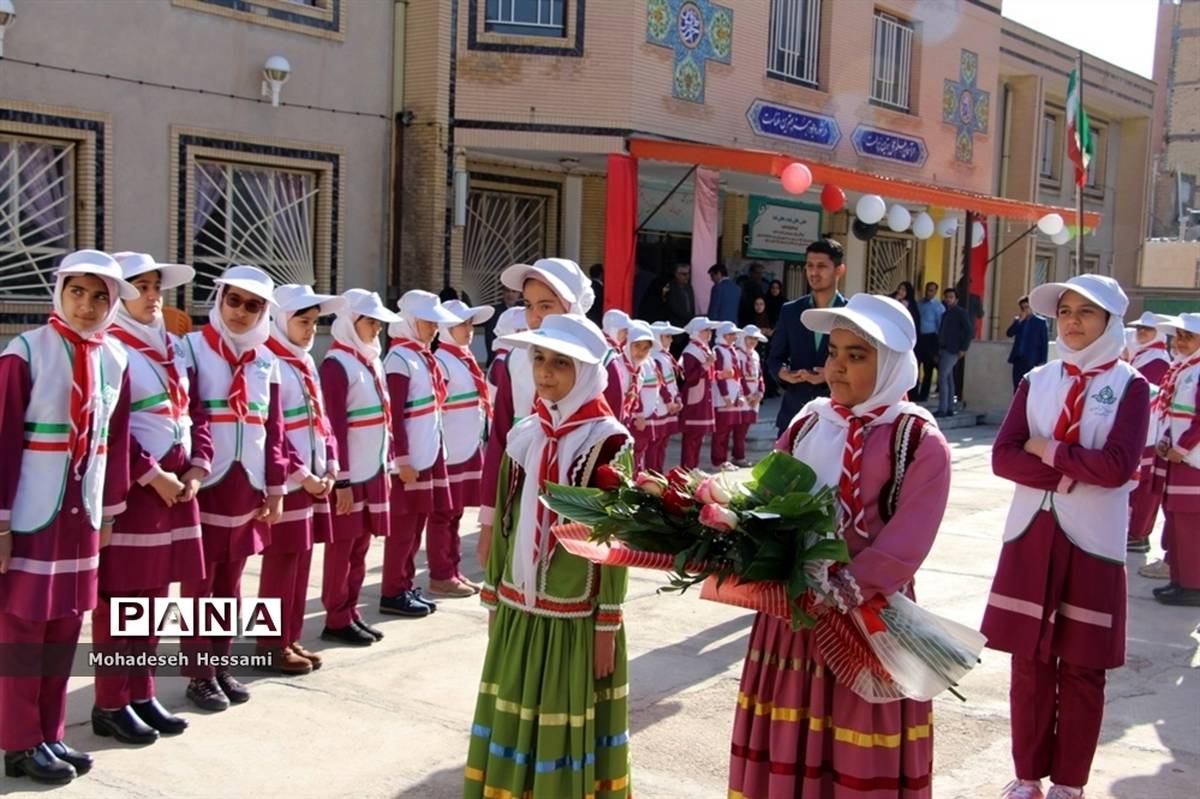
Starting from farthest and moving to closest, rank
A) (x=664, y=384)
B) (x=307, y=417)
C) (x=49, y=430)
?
1. (x=664, y=384)
2. (x=307, y=417)
3. (x=49, y=430)

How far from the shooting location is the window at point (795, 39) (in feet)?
63.8

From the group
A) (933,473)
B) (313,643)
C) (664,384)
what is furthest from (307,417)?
(664,384)

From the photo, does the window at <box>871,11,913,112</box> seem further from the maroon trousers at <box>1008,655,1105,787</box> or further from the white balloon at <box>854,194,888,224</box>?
the maroon trousers at <box>1008,655,1105,787</box>

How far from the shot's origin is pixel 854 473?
366 cm

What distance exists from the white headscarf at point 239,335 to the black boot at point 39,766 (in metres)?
1.82

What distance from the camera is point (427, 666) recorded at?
6.28 metres

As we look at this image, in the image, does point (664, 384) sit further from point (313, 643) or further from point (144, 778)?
point (144, 778)

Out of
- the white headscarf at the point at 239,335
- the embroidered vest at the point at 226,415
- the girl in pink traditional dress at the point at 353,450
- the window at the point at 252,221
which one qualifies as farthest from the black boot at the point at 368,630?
the window at the point at 252,221

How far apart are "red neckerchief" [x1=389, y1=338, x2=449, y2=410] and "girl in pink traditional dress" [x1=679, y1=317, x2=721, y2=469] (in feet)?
19.9

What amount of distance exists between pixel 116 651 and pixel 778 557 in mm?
3145

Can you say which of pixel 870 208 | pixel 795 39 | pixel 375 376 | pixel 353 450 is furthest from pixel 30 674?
pixel 795 39

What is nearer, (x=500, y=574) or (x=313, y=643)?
(x=500, y=574)

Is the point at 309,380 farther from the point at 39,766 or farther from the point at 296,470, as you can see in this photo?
the point at 39,766

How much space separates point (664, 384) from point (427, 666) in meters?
6.51
